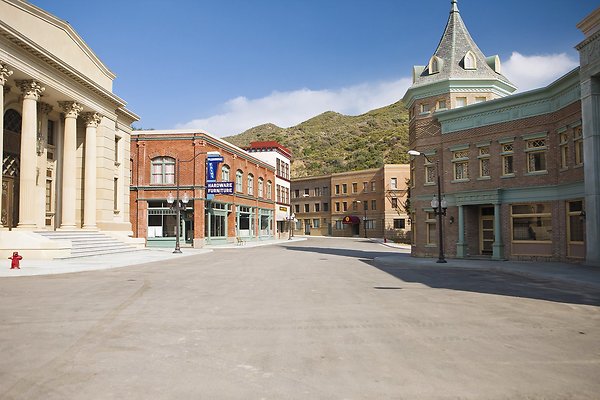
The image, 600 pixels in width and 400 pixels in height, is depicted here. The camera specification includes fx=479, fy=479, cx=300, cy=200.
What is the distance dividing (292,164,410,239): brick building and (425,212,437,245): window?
39.2 m

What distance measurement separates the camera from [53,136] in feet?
104

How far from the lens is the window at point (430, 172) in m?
29.7

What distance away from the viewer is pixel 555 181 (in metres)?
24.1

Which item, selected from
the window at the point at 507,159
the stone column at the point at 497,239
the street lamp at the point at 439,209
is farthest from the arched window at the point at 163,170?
the window at the point at 507,159

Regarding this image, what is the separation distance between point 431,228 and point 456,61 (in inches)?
417

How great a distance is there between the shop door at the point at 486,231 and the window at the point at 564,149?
4.88 meters

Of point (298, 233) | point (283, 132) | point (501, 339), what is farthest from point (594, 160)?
point (283, 132)

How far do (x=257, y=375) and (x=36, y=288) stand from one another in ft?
35.2

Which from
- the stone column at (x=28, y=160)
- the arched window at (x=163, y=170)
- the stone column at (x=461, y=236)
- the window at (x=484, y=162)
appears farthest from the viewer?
the arched window at (x=163, y=170)

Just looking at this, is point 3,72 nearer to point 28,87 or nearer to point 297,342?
point 28,87

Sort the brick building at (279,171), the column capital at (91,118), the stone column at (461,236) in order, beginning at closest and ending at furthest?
the stone column at (461,236) → the column capital at (91,118) → the brick building at (279,171)

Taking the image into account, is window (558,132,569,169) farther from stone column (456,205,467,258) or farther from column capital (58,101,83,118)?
column capital (58,101,83,118)

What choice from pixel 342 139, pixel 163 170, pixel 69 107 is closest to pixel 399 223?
pixel 163 170

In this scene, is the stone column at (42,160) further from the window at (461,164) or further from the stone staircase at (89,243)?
the window at (461,164)
